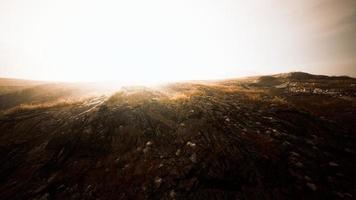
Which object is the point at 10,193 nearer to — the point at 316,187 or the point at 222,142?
the point at 222,142

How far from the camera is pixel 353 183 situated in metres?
4.88

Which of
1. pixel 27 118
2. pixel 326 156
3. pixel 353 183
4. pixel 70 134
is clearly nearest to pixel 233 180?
pixel 353 183

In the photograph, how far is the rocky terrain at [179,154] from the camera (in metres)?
5.18

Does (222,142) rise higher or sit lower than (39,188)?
higher

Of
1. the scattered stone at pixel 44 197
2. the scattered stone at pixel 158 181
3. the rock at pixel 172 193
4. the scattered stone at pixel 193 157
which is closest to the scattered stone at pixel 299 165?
the scattered stone at pixel 193 157

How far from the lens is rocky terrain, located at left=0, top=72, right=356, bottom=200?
17.0 ft

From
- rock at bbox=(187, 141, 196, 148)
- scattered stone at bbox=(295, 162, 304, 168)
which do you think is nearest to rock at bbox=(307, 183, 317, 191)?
scattered stone at bbox=(295, 162, 304, 168)

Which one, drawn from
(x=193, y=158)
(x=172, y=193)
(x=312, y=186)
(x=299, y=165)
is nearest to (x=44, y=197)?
(x=172, y=193)

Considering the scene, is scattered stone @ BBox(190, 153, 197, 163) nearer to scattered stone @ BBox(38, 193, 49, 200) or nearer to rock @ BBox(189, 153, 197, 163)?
rock @ BBox(189, 153, 197, 163)

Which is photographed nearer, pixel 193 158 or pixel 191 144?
pixel 193 158

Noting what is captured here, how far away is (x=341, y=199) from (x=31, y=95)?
37.0 metres

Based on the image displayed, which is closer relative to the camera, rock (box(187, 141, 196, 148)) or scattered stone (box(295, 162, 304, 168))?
scattered stone (box(295, 162, 304, 168))

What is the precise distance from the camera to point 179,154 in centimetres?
676

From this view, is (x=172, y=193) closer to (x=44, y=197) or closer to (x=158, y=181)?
(x=158, y=181)
